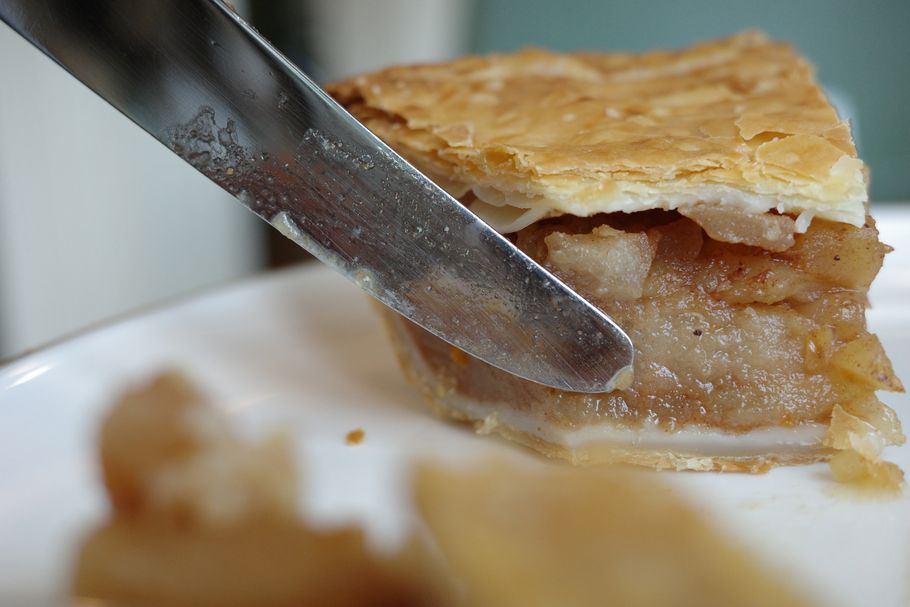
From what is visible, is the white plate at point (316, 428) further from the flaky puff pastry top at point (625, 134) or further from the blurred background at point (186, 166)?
the blurred background at point (186, 166)

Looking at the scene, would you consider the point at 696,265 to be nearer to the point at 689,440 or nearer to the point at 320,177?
Answer: the point at 689,440

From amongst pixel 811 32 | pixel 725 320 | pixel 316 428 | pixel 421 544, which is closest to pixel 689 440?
pixel 725 320

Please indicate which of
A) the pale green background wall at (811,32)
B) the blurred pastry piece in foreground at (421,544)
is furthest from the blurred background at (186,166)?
the blurred pastry piece in foreground at (421,544)

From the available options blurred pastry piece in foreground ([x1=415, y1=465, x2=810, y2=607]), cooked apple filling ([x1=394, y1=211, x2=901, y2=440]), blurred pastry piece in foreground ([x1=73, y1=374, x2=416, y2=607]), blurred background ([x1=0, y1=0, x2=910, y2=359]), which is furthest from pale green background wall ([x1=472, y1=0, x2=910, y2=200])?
blurred pastry piece in foreground ([x1=73, y1=374, x2=416, y2=607])

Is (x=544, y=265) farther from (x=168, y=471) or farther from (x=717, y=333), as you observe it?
(x=168, y=471)

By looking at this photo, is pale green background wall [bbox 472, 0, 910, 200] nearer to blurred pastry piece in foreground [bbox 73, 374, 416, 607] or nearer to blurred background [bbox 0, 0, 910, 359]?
blurred background [bbox 0, 0, 910, 359]

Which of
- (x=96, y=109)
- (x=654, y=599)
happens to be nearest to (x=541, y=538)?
(x=654, y=599)
